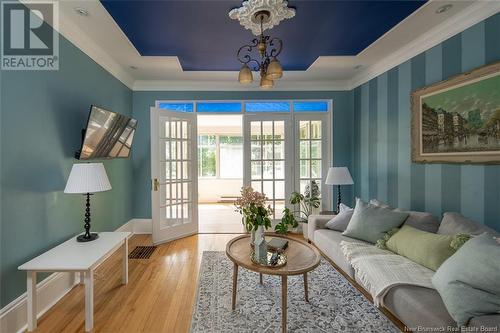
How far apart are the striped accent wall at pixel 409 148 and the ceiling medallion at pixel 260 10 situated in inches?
67.5

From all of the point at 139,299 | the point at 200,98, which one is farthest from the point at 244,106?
the point at 139,299

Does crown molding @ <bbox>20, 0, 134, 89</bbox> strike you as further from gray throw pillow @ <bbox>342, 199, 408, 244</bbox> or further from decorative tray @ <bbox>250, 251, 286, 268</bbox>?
gray throw pillow @ <bbox>342, 199, 408, 244</bbox>

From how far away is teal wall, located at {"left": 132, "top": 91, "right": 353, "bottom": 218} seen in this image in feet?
14.1

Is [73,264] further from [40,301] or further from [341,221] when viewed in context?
[341,221]

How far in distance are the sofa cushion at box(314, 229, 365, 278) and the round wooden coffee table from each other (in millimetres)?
470

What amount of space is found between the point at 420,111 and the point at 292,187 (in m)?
2.28

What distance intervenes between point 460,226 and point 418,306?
965mm

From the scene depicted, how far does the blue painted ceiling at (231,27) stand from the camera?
2.18 metres

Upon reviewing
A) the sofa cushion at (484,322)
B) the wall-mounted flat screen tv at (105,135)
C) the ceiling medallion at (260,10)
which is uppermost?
the ceiling medallion at (260,10)

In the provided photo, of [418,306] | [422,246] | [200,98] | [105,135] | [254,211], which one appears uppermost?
[200,98]

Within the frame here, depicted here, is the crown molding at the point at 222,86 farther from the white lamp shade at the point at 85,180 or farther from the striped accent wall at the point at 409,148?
the white lamp shade at the point at 85,180

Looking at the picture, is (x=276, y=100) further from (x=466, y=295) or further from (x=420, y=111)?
(x=466, y=295)

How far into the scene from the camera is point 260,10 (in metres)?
2.09

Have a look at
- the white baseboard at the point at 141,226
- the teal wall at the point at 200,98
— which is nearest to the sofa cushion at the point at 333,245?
the teal wall at the point at 200,98
